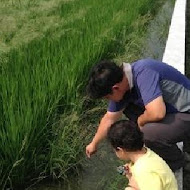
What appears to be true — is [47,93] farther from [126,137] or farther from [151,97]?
[126,137]

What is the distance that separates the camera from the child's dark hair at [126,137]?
7.74 feet

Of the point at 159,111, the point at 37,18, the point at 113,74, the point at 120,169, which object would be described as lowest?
the point at 37,18

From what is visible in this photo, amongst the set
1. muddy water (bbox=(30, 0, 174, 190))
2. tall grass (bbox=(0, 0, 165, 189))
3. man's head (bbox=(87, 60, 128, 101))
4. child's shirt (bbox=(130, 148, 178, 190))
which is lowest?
muddy water (bbox=(30, 0, 174, 190))

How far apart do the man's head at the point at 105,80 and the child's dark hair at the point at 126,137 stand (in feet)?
0.89

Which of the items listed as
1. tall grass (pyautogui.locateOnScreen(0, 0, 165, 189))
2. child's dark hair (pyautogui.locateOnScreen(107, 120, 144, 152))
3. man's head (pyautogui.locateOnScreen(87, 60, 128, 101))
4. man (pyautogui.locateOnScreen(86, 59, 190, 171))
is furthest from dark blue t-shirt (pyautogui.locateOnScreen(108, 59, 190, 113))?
tall grass (pyautogui.locateOnScreen(0, 0, 165, 189))

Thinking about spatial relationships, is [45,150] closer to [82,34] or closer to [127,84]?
[127,84]

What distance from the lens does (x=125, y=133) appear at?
2.37 meters

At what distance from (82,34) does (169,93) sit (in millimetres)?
2673

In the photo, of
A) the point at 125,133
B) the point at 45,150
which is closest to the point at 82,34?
the point at 45,150

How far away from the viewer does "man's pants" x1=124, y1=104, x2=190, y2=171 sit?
2.86 m

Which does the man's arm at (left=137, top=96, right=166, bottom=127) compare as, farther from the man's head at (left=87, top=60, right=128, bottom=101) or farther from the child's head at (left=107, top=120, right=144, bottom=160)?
the child's head at (left=107, top=120, right=144, bottom=160)

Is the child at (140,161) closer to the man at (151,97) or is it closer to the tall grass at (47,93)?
the man at (151,97)

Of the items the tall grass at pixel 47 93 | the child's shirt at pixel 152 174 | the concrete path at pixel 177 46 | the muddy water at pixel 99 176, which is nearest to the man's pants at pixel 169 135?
the concrete path at pixel 177 46

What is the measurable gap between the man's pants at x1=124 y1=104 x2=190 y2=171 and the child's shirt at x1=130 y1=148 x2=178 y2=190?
18.8 inches
